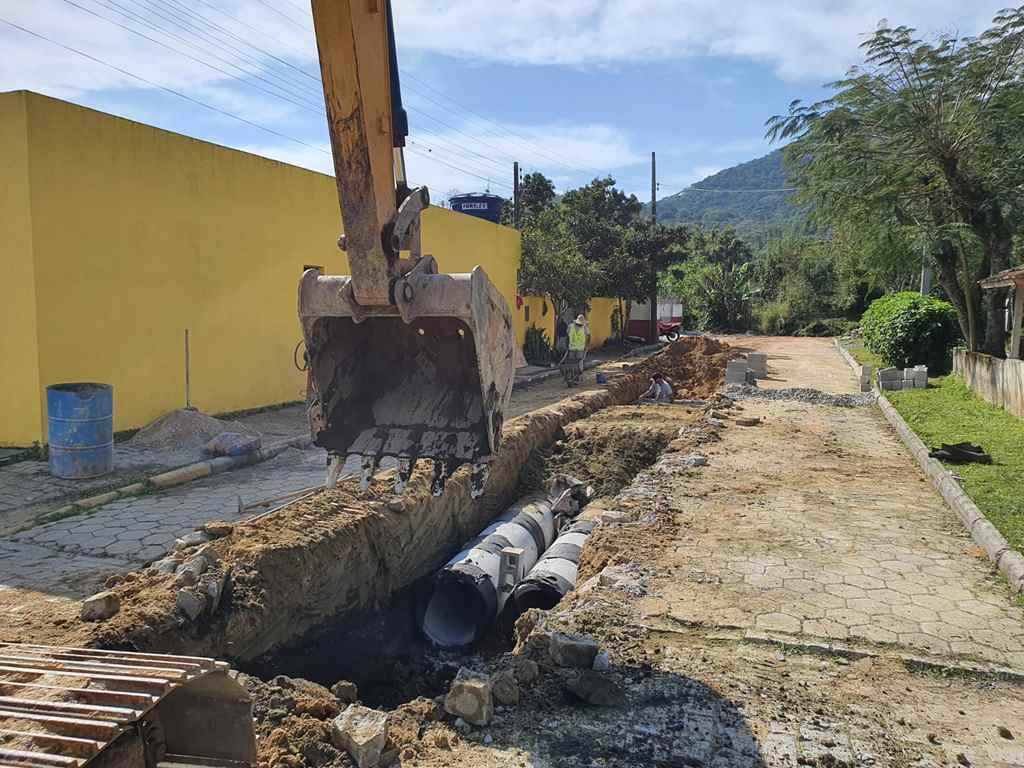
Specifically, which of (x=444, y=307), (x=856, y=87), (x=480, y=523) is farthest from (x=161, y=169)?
(x=856, y=87)

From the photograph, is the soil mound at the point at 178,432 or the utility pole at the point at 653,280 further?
the utility pole at the point at 653,280

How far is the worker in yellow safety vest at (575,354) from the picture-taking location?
766 inches

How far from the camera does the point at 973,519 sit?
272 inches

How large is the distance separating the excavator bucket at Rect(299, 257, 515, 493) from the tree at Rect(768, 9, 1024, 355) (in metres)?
14.6

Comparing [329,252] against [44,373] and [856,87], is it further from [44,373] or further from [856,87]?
[856,87]

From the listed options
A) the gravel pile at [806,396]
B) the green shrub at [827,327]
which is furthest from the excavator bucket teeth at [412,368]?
the green shrub at [827,327]

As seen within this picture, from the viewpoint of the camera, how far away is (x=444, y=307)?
4.28 meters

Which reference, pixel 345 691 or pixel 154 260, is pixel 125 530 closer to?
pixel 345 691

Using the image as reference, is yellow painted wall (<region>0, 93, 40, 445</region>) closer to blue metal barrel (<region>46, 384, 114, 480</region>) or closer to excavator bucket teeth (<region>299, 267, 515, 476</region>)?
blue metal barrel (<region>46, 384, 114, 480</region>)

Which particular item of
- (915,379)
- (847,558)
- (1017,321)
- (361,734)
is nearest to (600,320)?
(915,379)

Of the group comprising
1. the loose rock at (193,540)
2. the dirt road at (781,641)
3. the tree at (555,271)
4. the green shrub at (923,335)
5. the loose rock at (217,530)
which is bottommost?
the dirt road at (781,641)

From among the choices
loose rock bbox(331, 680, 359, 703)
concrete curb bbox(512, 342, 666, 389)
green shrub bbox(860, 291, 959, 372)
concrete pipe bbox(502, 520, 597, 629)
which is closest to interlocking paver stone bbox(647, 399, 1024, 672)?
concrete pipe bbox(502, 520, 597, 629)

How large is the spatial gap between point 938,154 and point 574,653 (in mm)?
15614

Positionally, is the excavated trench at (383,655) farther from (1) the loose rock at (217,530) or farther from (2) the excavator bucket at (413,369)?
(2) the excavator bucket at (413,369)
